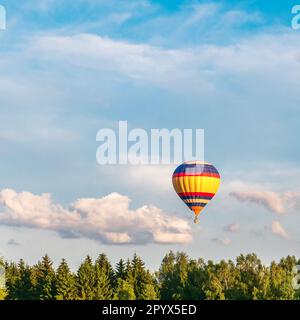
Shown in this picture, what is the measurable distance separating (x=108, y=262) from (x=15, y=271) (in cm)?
1542

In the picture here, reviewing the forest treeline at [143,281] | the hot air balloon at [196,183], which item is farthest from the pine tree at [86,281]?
the hot air balloon at [196,183]

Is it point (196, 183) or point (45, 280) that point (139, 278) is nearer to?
point (45, 280)

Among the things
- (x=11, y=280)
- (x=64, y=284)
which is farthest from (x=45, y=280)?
(x=11, y=280)

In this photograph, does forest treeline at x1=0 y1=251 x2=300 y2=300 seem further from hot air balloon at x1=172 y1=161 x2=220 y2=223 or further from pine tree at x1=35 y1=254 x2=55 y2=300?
hot air balloon at x1=172 y1=161 x2=220 y2=223

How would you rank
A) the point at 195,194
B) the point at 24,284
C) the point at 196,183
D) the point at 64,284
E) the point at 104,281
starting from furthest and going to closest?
the point at 24,284 < the point at 104,281 < the point at 64,284 < the point at 195,194 < the point at 196,183

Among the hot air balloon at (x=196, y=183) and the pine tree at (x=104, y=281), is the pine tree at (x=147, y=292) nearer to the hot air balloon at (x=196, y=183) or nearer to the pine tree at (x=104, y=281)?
the pine tree at (x=104, y=281)

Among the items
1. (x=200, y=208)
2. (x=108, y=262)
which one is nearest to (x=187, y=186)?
(x=200, y=208)

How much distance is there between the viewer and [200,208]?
275 feet

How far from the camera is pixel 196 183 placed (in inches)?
3255

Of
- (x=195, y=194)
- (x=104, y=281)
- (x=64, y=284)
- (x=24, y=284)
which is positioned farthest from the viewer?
(x=24, y=284)

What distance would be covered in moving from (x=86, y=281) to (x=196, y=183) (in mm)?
30549

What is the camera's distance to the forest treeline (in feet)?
352

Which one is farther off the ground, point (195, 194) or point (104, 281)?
point (195, 194)
